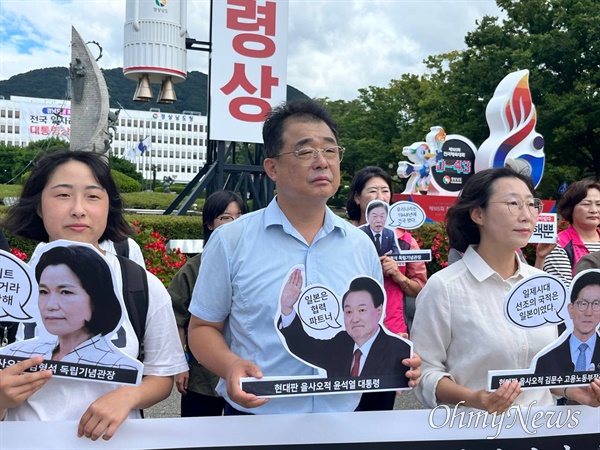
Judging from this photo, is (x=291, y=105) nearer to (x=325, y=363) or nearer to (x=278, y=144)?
(x=278, y=144)

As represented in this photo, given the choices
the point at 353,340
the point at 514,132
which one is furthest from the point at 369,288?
the point at 514,132

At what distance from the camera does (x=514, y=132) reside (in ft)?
42.4

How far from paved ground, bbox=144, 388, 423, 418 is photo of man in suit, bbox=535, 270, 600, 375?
2902 millimetres

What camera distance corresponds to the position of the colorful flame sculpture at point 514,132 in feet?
42.3

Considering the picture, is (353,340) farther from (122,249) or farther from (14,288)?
(122,249)

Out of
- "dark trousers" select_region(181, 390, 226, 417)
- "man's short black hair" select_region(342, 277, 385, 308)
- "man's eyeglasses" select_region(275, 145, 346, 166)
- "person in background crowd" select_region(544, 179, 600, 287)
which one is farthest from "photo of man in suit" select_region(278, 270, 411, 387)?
"person in background crowd" select_region(544, 179, 600, 287)

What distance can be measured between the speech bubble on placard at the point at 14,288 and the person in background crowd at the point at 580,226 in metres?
3.27

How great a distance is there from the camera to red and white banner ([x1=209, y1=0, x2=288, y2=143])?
1041cm

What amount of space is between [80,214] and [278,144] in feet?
2.28

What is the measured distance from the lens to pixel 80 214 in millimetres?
1803

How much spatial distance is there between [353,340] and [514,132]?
40.1ft

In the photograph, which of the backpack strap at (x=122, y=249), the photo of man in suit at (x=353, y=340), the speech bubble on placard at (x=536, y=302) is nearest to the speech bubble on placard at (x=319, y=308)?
the photo of man in suit at (x=353, y=340)

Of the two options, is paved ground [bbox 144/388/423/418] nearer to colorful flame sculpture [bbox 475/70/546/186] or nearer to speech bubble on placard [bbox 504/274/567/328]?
speech bubble on placard [bbox 504/274/567/328]

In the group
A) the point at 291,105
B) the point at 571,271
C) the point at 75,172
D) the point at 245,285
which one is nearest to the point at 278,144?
the point at 291,105
